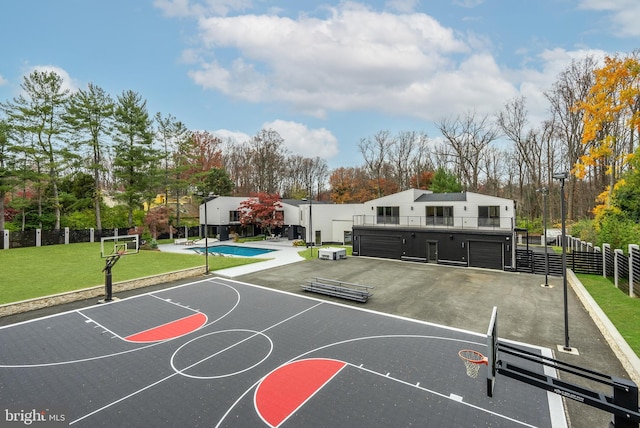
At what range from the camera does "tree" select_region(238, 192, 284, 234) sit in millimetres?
35969

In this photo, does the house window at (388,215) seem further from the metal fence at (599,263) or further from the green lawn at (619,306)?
the green lawn at (619,306)

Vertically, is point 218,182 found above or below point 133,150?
below

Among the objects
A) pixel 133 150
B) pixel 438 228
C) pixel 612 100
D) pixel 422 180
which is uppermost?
pixel 612 100

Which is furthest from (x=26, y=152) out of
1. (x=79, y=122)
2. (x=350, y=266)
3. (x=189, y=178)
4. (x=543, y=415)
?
(x=543, y=415)

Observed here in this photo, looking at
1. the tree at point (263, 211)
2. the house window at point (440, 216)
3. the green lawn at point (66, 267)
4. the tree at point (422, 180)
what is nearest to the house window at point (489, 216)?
the house window at point (440, 216)

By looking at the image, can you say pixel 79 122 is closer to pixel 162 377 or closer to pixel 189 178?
pixel 189 178

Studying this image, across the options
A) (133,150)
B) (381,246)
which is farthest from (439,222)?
(133,150)

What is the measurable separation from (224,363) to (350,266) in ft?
48.6

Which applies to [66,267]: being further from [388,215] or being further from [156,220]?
[388,215]

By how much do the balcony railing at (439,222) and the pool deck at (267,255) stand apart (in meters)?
7.46

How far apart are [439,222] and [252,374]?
2028 cm

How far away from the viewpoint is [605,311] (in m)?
11.2

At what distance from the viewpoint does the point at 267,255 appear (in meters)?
27.0

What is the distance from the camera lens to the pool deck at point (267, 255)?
792 inches
